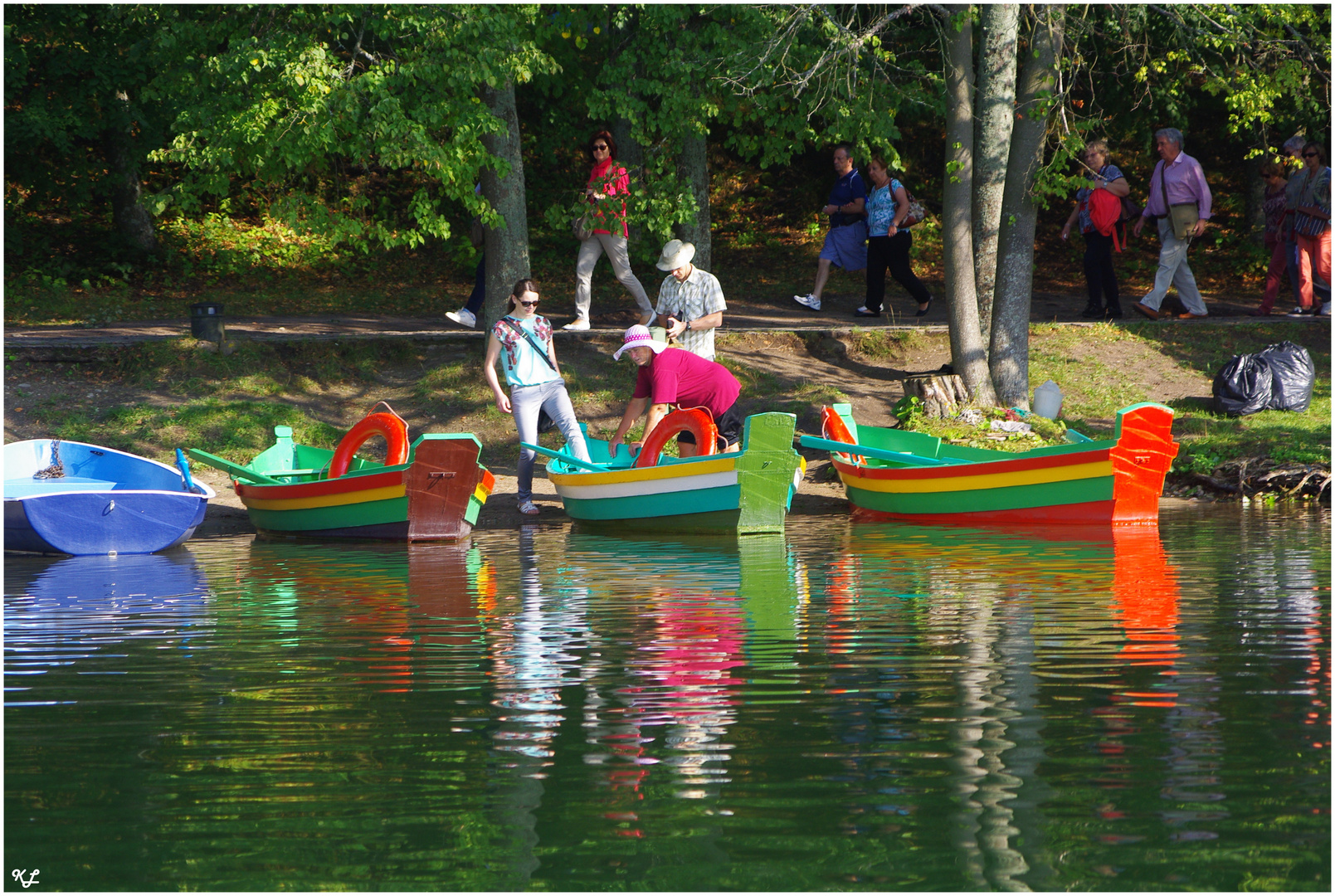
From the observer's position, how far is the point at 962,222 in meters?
13.9

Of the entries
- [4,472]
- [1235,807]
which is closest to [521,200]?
[4,472]

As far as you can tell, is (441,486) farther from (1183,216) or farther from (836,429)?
(1183,216)

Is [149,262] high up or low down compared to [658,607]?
up

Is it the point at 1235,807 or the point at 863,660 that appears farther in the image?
the point at 863,660

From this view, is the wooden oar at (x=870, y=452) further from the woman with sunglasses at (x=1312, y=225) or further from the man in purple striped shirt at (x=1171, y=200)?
the woman with sunglasses at (x=1312, y=225)

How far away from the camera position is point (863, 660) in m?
6.48

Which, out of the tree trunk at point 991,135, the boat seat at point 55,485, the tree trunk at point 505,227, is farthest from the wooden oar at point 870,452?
the boat seat at point 55,485

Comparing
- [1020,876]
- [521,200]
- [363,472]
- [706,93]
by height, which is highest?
[706,93]

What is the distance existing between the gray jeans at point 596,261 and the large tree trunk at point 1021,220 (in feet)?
13.1

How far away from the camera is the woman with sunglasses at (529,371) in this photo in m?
11.7

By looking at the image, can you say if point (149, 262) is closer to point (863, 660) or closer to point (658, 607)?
point (658, 607)

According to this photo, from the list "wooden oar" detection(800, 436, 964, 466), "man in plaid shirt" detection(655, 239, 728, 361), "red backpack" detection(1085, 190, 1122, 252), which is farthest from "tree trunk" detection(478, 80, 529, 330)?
"red backpack" detection(1085, 190, 1122, 252)

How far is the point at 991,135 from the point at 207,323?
9086mm

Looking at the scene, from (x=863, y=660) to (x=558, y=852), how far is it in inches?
105
